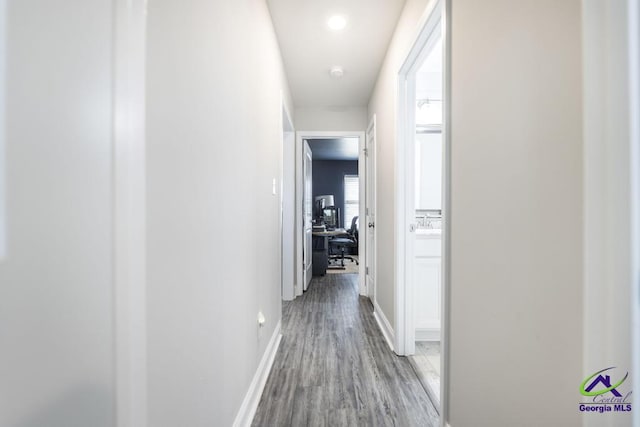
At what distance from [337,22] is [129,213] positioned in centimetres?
230

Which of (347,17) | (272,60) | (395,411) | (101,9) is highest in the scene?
(347,17)

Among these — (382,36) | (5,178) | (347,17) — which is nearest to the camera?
(5,178)

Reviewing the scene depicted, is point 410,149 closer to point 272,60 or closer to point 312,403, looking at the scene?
point 272,60

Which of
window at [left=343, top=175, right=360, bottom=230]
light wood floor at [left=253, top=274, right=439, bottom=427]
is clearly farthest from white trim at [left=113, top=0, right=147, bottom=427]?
window at [left=343, top=175, right=360, bottom=230]

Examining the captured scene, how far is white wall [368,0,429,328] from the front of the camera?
2.11 m

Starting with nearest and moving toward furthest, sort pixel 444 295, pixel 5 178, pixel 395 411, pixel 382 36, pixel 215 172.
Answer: pixel 5 178 < pixel 215 172 < pixel 444 295 < pixel 395 411 < pixel 382 36

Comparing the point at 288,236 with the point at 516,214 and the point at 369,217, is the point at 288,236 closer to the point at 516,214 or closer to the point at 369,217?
the point at 369,217

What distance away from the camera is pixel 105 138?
513 mm

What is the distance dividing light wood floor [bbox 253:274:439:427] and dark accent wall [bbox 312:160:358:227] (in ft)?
17.0

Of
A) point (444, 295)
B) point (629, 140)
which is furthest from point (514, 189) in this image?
point (444, 295)

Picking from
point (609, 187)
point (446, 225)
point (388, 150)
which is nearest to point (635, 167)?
point (609, 187)

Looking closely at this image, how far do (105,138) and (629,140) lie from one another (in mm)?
930

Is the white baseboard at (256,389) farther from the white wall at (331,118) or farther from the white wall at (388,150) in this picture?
the white wall at (331,118)

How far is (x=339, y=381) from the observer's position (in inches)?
74.6
